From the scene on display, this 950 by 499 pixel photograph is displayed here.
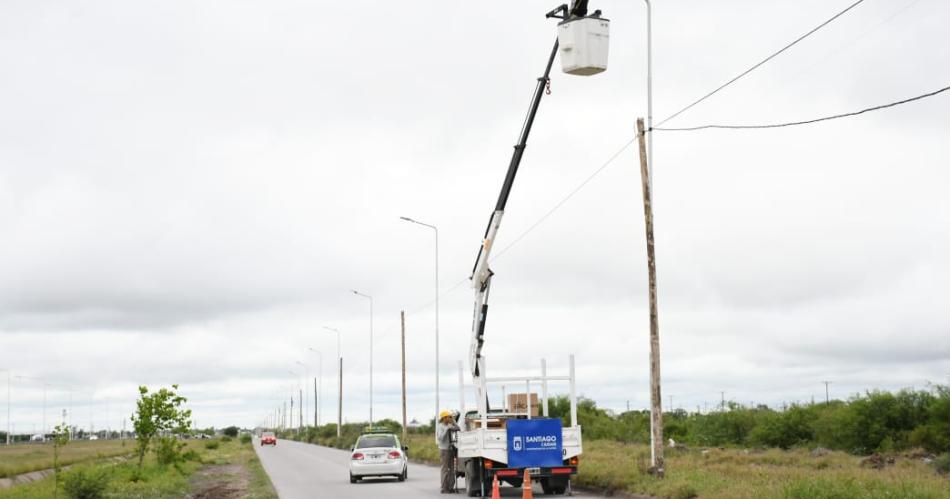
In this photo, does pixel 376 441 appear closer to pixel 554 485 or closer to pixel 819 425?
pixel 554 485

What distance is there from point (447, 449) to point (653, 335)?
583 cm

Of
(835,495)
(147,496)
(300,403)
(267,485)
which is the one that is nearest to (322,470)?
(267,485)

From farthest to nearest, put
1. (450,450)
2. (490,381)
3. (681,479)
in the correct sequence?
(450,450) < (490,381) < (681,479)

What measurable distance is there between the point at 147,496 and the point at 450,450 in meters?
7.68

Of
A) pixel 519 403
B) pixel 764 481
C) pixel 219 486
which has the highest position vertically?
pixel 519 403

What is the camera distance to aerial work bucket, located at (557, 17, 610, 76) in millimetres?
17516

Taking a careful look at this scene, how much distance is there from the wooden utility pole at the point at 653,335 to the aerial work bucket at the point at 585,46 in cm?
615

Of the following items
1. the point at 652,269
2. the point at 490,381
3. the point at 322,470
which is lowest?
the point at 322,470

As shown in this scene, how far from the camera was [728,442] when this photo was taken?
55500 millimetres

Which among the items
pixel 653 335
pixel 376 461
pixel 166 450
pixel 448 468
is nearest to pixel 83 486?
pixel 448 468

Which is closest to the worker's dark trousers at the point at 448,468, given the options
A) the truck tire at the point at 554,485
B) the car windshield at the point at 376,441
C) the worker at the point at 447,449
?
the worker at the point at 447,449

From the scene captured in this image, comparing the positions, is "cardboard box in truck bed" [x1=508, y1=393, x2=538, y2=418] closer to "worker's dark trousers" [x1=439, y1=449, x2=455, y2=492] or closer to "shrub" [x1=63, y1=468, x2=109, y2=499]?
"worker's dark trousers" [x1=439, y1=449, x2=455, y2=492]

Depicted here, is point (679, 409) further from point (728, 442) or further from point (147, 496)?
point (147, 496)

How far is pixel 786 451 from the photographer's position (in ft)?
139
